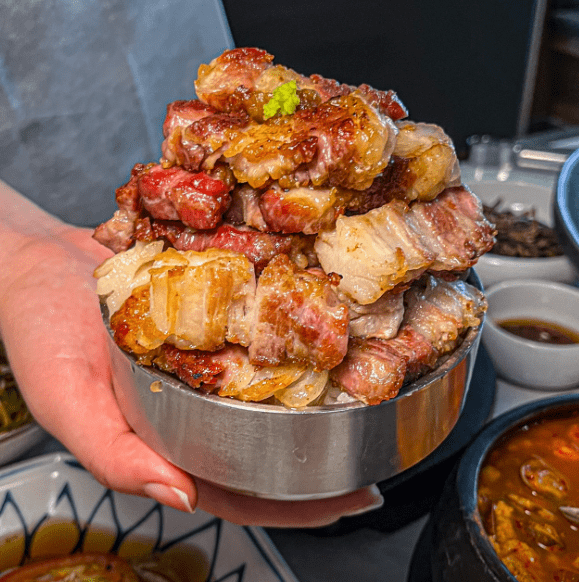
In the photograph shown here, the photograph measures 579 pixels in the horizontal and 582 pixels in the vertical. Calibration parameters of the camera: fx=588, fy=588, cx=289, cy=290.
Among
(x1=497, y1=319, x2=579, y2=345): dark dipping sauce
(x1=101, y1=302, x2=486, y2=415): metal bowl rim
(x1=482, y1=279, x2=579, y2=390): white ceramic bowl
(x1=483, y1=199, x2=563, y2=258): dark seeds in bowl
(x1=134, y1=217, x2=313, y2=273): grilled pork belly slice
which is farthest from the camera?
(x1=483, y1=199, x2=563, y2=258): dark seeds in bowl

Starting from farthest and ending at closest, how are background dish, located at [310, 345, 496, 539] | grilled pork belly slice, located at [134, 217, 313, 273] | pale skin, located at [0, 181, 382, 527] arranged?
background dish, located at [310, 345, 496, 539], pale skin, located at [0, 181, 382, 527], grilled pork belly slice, located at [134, 217, 313, 273]

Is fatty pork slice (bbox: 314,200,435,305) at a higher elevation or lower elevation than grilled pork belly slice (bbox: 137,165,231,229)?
lower

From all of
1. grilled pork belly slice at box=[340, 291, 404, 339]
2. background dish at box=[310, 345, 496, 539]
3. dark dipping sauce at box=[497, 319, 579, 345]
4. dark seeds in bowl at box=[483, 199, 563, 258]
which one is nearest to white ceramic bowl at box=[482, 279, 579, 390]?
dark dipping sauce at box=[497, 319, 579, 345]

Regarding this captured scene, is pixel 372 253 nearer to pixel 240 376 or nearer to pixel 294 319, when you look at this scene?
pixel 294 319

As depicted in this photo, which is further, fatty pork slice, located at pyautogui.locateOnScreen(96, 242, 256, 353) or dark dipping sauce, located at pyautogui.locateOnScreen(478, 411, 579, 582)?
dark dipping sauce, located at pyautogui.locateOnScreen(478, 411, 579, 582)

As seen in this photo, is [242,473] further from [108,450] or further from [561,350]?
[561,350]

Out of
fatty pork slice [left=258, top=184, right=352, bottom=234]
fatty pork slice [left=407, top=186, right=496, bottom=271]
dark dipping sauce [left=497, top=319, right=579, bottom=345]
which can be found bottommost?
dark dipping sauce [left=497, top=319, right=579, bottom=345]

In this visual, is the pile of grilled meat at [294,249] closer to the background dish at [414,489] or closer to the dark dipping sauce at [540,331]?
the background dish at [414,489]

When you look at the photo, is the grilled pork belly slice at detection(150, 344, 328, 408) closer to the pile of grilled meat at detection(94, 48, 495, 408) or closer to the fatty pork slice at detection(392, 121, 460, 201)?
the pile of grilled meat at detection(94, 48, 495, 408)
